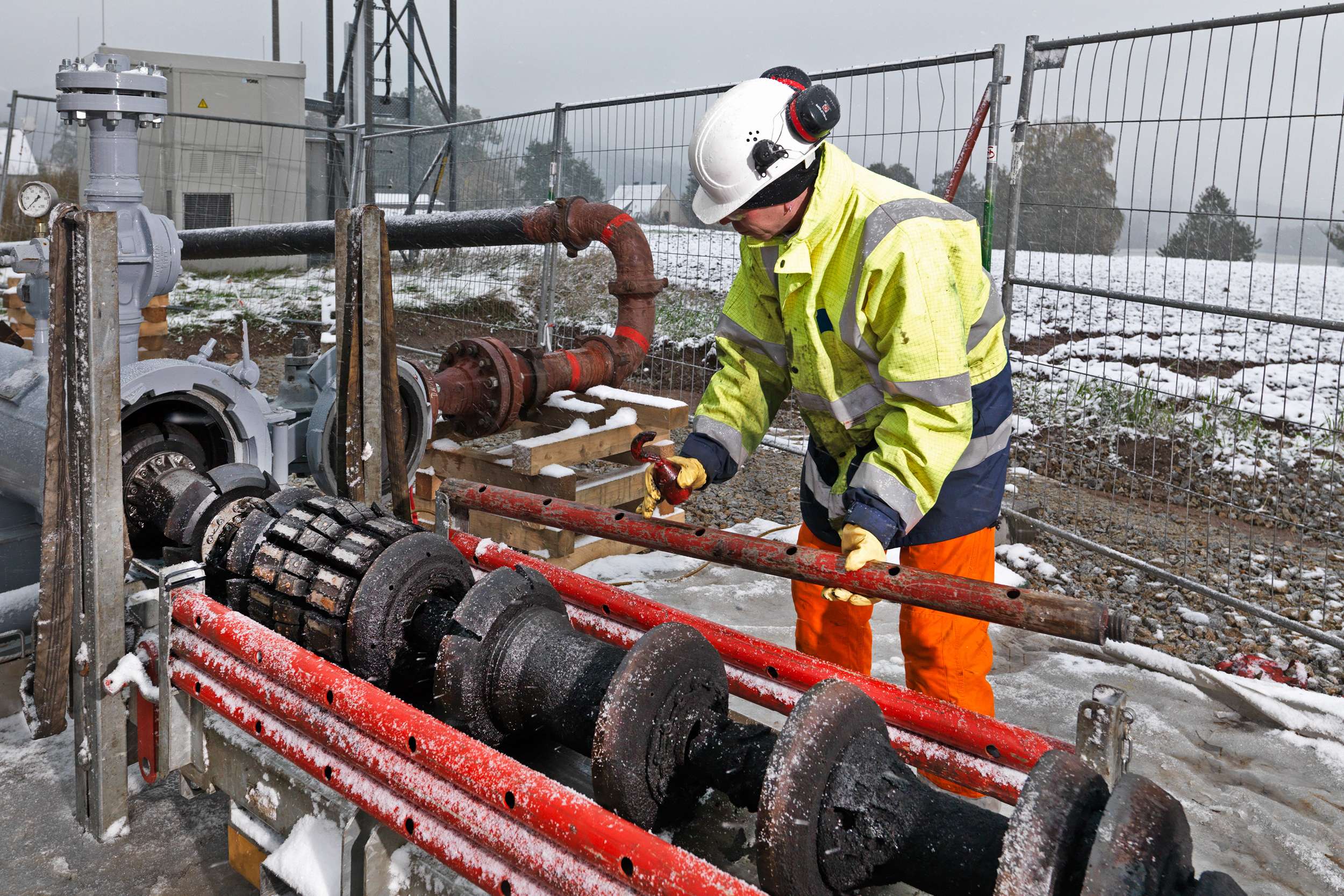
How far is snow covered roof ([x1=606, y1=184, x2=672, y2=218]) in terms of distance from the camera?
6652 millimetres

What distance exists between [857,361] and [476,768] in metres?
1.31

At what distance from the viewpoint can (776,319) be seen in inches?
110

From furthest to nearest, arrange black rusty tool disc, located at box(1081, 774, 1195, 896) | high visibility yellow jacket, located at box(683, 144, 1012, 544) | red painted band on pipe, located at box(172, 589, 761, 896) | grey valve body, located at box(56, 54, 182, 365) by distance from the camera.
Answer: grey valve body, located at box(56, 54, 182, 365)
high visibility yellow jacket, located at box(683, 144, 1012, 544)
red painted band on pipe, located at box(172, 589, 761, 896)
black rusty tool disc, located at box(1081, 774, 1195, 896)

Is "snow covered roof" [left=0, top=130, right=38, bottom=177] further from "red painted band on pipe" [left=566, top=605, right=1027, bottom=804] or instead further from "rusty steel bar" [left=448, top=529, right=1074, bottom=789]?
"red painted band on pipe" [left=566, top=605, right=1027, bottom=804]

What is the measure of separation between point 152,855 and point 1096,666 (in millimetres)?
2961

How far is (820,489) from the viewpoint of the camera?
2.82 m

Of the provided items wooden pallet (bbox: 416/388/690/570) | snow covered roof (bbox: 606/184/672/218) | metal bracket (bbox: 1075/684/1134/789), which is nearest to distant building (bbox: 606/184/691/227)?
snow covered roof (bbox: 606/184/672/218)

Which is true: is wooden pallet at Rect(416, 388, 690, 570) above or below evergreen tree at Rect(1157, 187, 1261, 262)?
below

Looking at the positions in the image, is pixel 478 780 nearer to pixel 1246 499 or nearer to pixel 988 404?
pixel 988 404

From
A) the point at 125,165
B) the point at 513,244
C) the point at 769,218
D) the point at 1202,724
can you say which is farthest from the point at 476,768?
the point at 513,244

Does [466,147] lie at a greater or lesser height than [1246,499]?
greater

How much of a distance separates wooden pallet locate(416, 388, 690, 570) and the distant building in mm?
2115

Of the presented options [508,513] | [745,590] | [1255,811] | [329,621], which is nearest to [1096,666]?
[1255,811]

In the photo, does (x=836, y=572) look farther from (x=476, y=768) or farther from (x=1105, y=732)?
(x=476, y=768)
